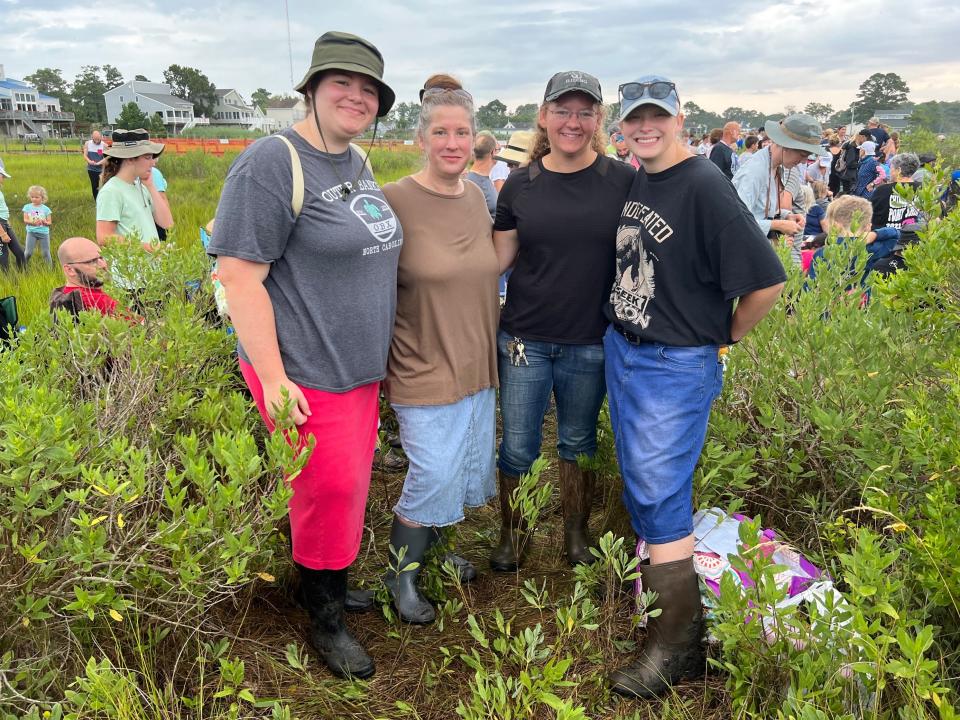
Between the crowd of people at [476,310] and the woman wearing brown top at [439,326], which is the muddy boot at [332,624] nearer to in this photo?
the crowd of people at [476,310]

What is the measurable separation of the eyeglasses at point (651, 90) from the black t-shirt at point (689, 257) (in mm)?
247

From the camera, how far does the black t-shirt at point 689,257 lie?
220 cm

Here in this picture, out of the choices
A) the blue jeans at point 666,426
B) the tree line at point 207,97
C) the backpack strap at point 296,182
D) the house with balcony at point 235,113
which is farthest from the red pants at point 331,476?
the house with balcony at point 235,113

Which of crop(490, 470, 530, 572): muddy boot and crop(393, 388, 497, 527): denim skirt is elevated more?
crop(393, 388, 497, 527): denim skirt

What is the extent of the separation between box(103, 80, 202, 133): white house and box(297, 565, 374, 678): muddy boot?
96277mm

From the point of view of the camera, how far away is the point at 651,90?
235cm

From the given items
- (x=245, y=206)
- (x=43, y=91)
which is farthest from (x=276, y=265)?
(x=43, y=91)

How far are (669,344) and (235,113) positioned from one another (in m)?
118

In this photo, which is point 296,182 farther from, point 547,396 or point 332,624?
point 332,624

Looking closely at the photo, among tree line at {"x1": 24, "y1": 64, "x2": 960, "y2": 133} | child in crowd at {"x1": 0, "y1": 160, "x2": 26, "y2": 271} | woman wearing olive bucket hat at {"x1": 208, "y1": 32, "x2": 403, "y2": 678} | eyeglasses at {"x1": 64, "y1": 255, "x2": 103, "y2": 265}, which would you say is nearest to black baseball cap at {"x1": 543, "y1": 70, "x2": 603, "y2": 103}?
woman wearing olive bucket hat at {"x1": 208, "y1": 32, "x2": 403, "y2": 678}

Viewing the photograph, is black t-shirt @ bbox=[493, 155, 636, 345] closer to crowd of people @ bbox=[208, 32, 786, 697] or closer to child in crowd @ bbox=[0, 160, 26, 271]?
crowd of people @ bbox=[208, 32, 786, 697]

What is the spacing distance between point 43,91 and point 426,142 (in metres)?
127

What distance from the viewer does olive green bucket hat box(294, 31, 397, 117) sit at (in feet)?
7.26

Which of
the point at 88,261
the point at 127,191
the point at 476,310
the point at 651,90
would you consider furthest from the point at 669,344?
the point at 127,191
